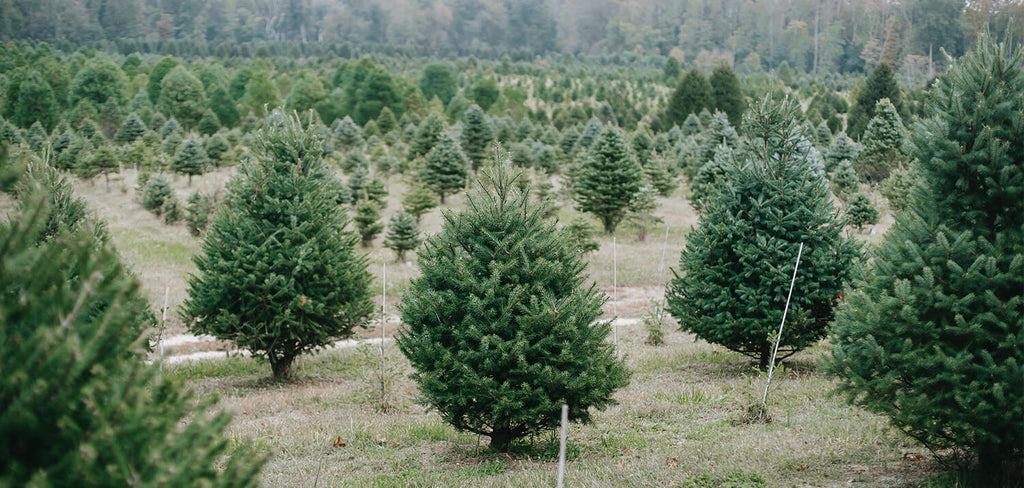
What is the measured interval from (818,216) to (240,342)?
8.60 metres

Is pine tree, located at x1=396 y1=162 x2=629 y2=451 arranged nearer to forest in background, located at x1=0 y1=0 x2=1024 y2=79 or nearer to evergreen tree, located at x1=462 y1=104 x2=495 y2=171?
evergreen tree, located at x1=462 y1=104 x2=495 y2=171

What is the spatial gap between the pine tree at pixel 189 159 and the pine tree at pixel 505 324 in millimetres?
31256

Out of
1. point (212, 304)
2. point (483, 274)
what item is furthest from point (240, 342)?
point (483, 274)

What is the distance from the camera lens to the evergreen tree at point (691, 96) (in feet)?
164

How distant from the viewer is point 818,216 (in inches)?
392

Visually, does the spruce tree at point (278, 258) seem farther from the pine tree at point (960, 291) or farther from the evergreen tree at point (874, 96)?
the evergreen tree at point (874, 96)

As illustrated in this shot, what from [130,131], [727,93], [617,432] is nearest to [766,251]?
[617,432]

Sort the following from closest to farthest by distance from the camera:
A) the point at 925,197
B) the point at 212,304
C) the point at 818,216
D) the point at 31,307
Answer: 1. the point at 31,307
2. the point at 925,197
3. the point at 818,216
4. the point at 212,304

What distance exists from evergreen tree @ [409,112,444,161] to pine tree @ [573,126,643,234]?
46.6 feet

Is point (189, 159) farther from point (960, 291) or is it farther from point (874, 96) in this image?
point (874, 96)

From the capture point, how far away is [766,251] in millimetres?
9852

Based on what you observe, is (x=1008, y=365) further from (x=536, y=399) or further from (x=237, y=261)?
(x=237, y=261)

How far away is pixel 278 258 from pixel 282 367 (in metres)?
2.30

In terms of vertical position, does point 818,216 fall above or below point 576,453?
above
